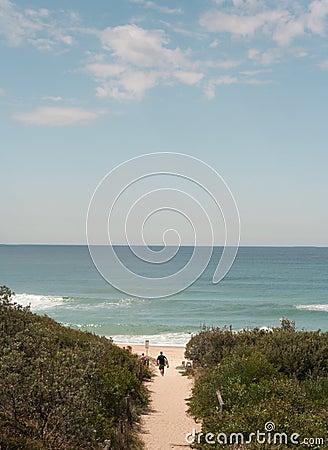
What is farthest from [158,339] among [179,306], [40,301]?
[40,301]

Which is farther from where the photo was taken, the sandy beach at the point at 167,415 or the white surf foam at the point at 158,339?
the white surf foam at the point at 158,339

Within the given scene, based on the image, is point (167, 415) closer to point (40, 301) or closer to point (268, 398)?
point (268, 398)

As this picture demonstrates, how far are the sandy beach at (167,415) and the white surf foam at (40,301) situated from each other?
3565cm

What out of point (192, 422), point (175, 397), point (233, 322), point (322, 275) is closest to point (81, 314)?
point (233, 322)

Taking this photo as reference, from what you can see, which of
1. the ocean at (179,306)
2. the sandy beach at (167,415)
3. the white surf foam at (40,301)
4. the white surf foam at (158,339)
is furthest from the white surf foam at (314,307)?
the sandy beach at (167,415)

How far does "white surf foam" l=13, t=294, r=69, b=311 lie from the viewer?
184 feet

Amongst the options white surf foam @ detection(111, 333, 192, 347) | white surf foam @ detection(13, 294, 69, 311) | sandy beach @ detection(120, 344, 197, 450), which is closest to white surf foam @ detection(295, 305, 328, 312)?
white surf foam @ detection(111, 333, 192, 347)

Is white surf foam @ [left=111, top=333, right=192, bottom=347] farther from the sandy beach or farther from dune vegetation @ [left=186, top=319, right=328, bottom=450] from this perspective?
dune vegetation @ [left=186, top=319, right=328, bottom=450]

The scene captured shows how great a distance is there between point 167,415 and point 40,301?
49297 millimetres

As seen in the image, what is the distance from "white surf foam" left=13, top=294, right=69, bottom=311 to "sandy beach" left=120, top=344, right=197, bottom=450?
117ft

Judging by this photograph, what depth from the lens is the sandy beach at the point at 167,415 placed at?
1172cm

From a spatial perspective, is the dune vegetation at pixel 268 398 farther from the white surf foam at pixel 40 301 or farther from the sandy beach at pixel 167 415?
the white surf foam at pixel 40 301

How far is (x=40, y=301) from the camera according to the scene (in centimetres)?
6128

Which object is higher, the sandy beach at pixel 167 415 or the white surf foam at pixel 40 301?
the sandy beach at pixel 167 415
